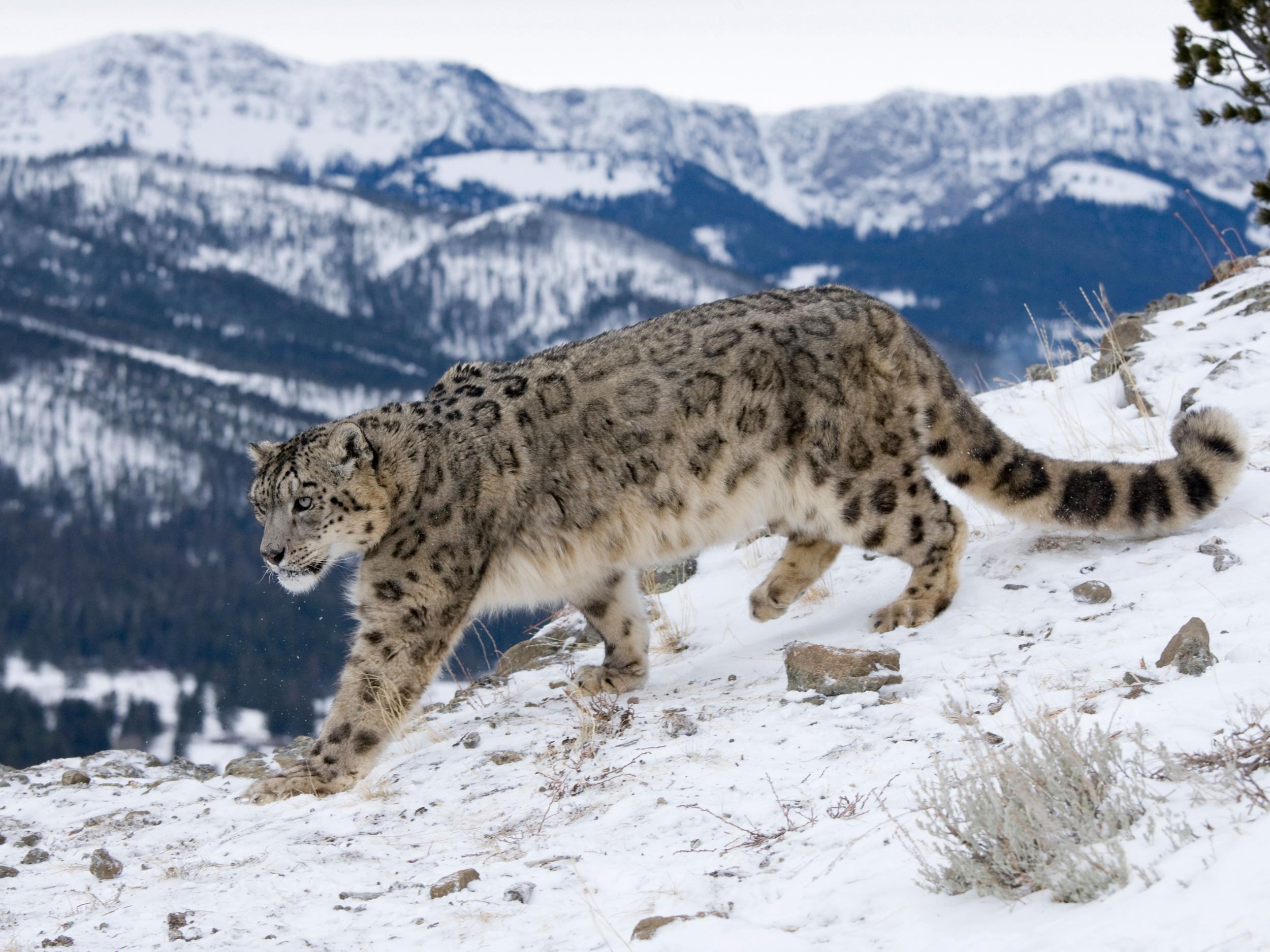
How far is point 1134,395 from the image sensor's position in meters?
9.45

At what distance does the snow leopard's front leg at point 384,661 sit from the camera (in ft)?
20.4

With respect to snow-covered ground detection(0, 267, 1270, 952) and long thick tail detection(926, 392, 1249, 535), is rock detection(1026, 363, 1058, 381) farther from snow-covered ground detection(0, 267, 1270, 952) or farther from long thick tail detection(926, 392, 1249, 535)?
long thick tail detection(926, 392, 1249, 535)

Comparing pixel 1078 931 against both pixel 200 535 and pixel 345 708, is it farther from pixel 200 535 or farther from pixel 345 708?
pixel 200 535

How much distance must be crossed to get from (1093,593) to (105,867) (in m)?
5.04

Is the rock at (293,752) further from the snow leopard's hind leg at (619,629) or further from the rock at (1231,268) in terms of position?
the rock at (1231,268)

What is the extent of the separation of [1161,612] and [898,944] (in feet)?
9.68

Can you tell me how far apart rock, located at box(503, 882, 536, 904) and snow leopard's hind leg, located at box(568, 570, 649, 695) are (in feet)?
9.83

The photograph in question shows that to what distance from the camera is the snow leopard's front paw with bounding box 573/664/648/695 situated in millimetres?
7078

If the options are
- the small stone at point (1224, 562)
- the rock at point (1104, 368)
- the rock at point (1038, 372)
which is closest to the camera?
the small stone at point (1224, 562)

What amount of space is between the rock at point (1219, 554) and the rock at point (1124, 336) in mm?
4936

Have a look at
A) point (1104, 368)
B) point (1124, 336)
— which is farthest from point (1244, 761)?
point (1124, 336)

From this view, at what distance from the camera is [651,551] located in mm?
6645

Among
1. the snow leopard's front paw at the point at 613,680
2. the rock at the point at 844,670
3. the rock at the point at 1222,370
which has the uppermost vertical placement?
the rock at the point at 1222,370

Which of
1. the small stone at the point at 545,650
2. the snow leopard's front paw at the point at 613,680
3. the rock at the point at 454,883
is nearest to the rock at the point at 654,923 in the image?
the rock at the point at 454,883
